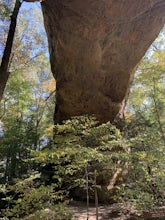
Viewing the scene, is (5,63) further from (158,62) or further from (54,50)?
(158,62)

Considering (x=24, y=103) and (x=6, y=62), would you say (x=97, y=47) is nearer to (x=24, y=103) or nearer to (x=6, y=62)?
(x=6, y=62)

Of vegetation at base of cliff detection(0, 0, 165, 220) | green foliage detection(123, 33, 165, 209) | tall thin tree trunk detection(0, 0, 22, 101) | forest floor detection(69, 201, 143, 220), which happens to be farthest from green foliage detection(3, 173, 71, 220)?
tall thin tree trunk detection(0, 0, 22, 101)

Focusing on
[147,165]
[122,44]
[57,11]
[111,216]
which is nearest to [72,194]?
[111,216]

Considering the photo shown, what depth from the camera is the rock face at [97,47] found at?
8281 millimetres

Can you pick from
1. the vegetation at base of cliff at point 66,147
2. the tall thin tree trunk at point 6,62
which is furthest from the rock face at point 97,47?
the tall thin tree trunk at point 6,62

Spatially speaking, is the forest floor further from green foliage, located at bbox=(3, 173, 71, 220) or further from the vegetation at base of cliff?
green foliage, located at bbox=(3, 173, 71, 220)

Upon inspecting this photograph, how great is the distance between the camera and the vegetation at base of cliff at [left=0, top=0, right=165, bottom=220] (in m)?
4.39

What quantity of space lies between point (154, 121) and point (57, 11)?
248 inches

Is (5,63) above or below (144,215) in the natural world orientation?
above

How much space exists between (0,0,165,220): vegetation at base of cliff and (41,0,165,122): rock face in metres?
1.15

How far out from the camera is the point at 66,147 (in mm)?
4230

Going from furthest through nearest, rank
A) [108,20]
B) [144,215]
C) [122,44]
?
[122,44] → [108,20] → [144,215]

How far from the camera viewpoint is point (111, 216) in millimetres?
6336

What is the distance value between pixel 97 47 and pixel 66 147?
5.57 meters
